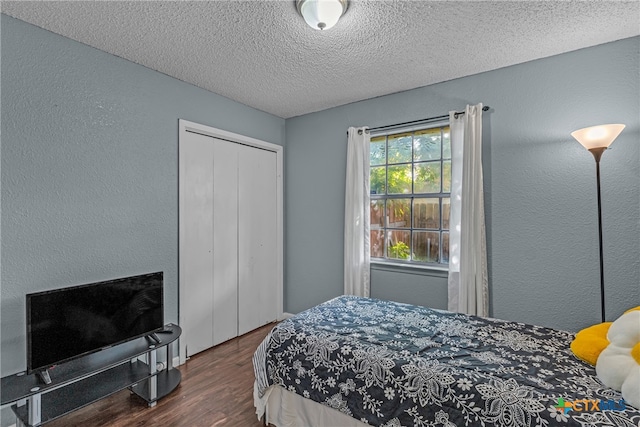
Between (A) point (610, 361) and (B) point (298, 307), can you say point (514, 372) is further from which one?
(B) point (298, 307)

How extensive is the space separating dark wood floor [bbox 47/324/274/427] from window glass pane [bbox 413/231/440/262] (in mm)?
1962

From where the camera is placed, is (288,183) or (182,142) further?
(288,183)

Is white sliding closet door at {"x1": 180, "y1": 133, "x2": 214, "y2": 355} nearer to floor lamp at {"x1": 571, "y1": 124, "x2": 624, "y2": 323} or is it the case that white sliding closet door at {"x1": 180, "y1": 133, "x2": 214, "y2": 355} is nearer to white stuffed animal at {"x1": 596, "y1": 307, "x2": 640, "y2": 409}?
white stuffed animal at {"x1": 596, "y1": 307, "x2": 640, "y2": 409}

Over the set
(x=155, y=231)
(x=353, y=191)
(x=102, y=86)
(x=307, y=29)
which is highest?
(x=307, y=29)

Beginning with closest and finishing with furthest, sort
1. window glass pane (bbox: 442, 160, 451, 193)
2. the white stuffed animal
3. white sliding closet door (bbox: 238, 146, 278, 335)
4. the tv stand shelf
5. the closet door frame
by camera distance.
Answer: the white stuffed animal, the tv stand shelf, the closet door frame, window glass pane (bbox: 442, 160, 451, 193), white sliding closet door (bbox: 238, 146, 278, 335)

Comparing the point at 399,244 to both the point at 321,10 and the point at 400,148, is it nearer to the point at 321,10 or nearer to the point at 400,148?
the point at 400,148

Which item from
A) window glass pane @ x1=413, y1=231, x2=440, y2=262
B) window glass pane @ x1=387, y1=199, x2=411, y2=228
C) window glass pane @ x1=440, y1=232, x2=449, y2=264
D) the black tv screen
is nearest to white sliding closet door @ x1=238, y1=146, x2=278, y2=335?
the black tv screen

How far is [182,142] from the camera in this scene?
2.93 metres

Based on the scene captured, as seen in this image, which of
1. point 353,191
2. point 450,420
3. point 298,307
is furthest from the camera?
point 298,307

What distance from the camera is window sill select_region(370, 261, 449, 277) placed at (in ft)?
9.81

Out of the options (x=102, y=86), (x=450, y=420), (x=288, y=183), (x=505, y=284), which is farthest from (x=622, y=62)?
(x=102, y=86)

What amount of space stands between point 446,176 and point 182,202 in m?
2.56

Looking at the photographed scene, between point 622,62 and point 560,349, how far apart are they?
2110mm

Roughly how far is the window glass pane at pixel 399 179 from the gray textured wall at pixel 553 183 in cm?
51
